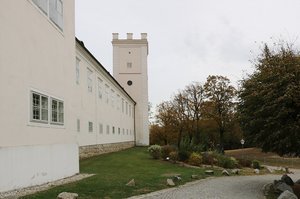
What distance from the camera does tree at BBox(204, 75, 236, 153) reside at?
56.6 metres

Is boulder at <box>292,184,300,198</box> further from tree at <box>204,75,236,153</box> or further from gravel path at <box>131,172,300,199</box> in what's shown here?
tree at <box>204,75,236,153</box>

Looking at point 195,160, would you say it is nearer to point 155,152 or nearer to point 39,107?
point 155,152

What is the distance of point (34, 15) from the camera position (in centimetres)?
1414

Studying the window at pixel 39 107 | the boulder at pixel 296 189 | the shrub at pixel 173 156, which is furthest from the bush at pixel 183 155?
the window at pixel 39 107

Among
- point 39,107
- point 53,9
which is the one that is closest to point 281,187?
point 39,107

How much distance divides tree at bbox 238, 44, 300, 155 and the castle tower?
150 ft

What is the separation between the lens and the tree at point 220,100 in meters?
56.6

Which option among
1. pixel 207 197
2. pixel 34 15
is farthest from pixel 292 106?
pixel 34 15

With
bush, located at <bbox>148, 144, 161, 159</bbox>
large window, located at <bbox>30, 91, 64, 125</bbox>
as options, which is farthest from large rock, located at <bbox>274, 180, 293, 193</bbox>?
bush, located at <bbox>148, 144, 161, 159</bbox>

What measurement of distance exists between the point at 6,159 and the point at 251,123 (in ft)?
32.4

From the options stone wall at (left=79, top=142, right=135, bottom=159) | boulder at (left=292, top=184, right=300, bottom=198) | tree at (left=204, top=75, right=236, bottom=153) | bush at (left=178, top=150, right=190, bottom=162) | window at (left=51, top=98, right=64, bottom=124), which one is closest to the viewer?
boulder at (left=292, top=184, right=300, bottom=198)

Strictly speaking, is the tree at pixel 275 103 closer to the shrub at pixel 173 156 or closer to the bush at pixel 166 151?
the shrub at pixel 173 156

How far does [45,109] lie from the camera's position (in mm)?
14891

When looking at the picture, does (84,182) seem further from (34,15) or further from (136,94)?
(136,94)
